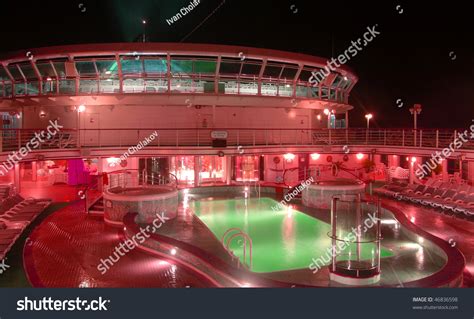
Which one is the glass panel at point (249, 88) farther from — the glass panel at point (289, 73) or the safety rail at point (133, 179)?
the safety rail at point (133, 179)

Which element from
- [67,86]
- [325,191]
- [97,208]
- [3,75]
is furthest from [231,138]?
[3,75]

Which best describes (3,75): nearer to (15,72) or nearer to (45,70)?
(15,72)

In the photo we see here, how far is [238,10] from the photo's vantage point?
36656 mm

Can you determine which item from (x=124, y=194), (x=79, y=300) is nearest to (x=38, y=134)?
(x=124, y=194)

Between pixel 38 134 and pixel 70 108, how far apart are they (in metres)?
3.33

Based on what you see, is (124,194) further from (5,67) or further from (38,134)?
(5,67)

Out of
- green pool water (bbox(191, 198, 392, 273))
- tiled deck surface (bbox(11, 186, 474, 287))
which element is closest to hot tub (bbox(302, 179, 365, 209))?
green pool water (bbox(191, 198, 392, 273))

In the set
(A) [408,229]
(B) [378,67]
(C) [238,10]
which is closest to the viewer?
(A) [408,229]

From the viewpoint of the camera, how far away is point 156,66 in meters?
19.3

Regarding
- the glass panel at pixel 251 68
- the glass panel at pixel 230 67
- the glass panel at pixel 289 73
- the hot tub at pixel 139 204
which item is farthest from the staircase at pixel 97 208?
the glass panel at pixel 289 73

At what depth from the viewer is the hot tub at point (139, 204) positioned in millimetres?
13008

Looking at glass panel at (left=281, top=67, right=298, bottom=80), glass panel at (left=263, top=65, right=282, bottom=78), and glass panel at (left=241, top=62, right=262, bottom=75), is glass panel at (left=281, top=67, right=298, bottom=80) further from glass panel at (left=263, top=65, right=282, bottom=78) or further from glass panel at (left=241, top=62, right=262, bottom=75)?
glass panel at (left=241, top=62, right=262, bottom=75)

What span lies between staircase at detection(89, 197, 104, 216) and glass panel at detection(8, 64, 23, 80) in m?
8.77

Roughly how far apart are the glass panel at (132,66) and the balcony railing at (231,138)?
9.32 feet
